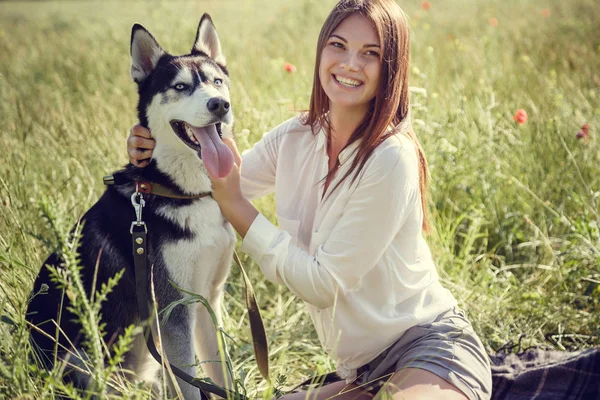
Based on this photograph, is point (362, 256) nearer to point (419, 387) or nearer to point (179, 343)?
point (419, 387)

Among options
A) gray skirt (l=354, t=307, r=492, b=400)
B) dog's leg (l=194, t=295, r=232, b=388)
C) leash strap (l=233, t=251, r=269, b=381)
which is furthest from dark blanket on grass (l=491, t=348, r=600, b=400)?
dog's leg (l=194, t=295, r=232, b=388)

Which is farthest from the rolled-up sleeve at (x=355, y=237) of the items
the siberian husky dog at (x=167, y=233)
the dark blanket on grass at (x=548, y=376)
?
the dark blanket on grass at (x=548, y=376)

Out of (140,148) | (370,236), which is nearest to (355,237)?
(370,236)

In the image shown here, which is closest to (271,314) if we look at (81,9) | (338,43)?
(338,43)

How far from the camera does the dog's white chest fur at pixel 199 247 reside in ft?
7.06

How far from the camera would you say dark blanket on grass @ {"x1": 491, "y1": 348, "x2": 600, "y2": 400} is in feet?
7.40

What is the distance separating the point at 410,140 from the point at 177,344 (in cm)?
119

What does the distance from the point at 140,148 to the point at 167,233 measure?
0.38 meters

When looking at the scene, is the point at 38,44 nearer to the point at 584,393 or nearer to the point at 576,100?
the point at 576,100

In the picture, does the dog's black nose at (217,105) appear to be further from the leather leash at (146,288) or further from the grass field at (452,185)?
the grass field at (452,185)

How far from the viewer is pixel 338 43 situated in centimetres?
215

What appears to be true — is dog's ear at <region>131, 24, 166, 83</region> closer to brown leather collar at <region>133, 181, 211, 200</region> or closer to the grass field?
brown leather collar at <region>133, 181, 211, 200</region>

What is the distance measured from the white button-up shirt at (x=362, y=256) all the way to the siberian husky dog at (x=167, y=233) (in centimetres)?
24

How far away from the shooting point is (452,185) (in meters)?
3.50
